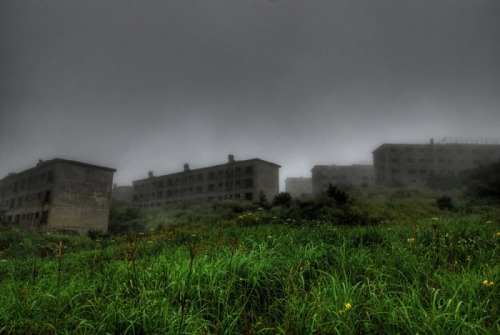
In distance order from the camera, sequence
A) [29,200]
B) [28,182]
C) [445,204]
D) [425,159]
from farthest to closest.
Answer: [425,159] < [28,182] < [29,200] < [445,204]

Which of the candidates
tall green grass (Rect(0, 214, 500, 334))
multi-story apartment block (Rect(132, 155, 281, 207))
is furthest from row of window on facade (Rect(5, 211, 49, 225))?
tall green grass (Rect(0, 214, 500, 334))

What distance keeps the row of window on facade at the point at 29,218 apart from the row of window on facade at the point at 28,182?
336 cm

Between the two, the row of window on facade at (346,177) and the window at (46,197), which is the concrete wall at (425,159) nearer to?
the row of window on facade at (346,177)

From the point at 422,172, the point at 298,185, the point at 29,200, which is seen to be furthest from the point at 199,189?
the point at 298,185

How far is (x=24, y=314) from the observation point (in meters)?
3.89

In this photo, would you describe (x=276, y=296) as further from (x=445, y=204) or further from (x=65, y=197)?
(x=65, y=197)

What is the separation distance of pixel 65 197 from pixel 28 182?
372 inches

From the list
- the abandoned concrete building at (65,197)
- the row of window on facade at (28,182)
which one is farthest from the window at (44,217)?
the row of window on facade at (28,182)

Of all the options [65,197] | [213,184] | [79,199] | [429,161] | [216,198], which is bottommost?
[79,199]

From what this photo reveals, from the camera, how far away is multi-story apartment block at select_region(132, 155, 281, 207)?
50750 mm

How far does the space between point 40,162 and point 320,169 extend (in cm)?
5398

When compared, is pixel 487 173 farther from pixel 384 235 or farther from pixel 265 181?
pixel 384 235

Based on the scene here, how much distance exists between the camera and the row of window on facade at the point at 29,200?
3652 cm

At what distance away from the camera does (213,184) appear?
55.7 meters
